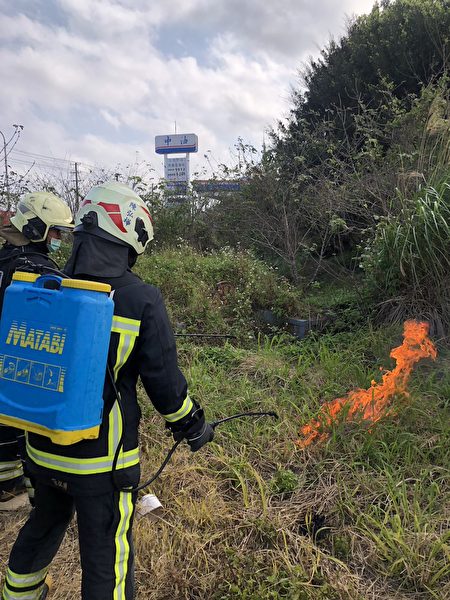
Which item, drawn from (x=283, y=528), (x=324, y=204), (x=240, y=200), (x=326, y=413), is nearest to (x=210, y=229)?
(x=240, y=200)

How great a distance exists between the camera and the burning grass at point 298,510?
88.1 inches

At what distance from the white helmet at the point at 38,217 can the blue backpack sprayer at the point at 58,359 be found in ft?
4.15

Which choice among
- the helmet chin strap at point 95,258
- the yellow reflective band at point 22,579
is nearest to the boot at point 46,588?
the yellow reflective band at point 22,579

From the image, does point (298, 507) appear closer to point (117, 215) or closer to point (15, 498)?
point (15, 498)

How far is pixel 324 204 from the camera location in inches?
256

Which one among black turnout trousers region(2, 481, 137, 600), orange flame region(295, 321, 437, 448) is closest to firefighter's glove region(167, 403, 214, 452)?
black turnout trousers region(2, 481, 137, 600)

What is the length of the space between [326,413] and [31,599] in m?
2.16

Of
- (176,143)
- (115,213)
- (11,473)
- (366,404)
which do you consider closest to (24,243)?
(115,213)

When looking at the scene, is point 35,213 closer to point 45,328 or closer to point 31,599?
point 45,328

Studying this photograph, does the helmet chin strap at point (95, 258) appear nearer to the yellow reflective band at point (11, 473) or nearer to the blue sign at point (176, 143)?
the yellow reflective band at point (11, 473)

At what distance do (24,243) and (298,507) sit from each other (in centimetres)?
238

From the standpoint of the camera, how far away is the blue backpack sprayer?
153 centimetres

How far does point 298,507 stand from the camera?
268cm

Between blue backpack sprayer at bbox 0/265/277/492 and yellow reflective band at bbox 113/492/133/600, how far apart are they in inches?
13.3
